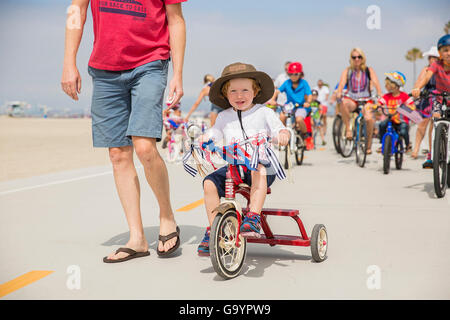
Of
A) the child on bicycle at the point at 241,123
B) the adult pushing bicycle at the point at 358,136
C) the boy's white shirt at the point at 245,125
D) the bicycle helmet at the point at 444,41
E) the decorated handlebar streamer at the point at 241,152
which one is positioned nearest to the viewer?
the decorated handlebar streamer at the point at 241,152

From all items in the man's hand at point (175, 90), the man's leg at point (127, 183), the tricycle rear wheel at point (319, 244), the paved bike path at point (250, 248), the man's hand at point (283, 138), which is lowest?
the paved bike path at point (250, 248)

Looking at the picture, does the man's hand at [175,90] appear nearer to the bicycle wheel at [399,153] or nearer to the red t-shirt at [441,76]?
the red t-shirt at [441,76]

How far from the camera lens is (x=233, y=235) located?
4617mm

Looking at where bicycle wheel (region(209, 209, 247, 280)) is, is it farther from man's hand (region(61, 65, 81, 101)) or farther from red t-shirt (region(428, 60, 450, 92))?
red t-shirt (region(428, 60, 450, 92))

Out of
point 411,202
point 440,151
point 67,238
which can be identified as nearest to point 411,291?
point 67,238

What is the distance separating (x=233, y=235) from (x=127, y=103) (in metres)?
1.38

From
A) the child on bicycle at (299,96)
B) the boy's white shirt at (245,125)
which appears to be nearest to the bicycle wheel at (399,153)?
the child on bicycle at (299,96)

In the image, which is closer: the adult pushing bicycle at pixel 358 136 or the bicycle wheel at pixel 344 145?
the adult pushing bicycle at pixel 358 136

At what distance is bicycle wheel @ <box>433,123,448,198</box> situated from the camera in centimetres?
796

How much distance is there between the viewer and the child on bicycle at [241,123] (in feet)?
15.5

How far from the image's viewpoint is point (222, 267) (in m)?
4.31

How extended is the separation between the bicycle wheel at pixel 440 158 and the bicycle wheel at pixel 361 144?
12.7 feet

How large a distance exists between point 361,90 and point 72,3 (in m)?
9.09
